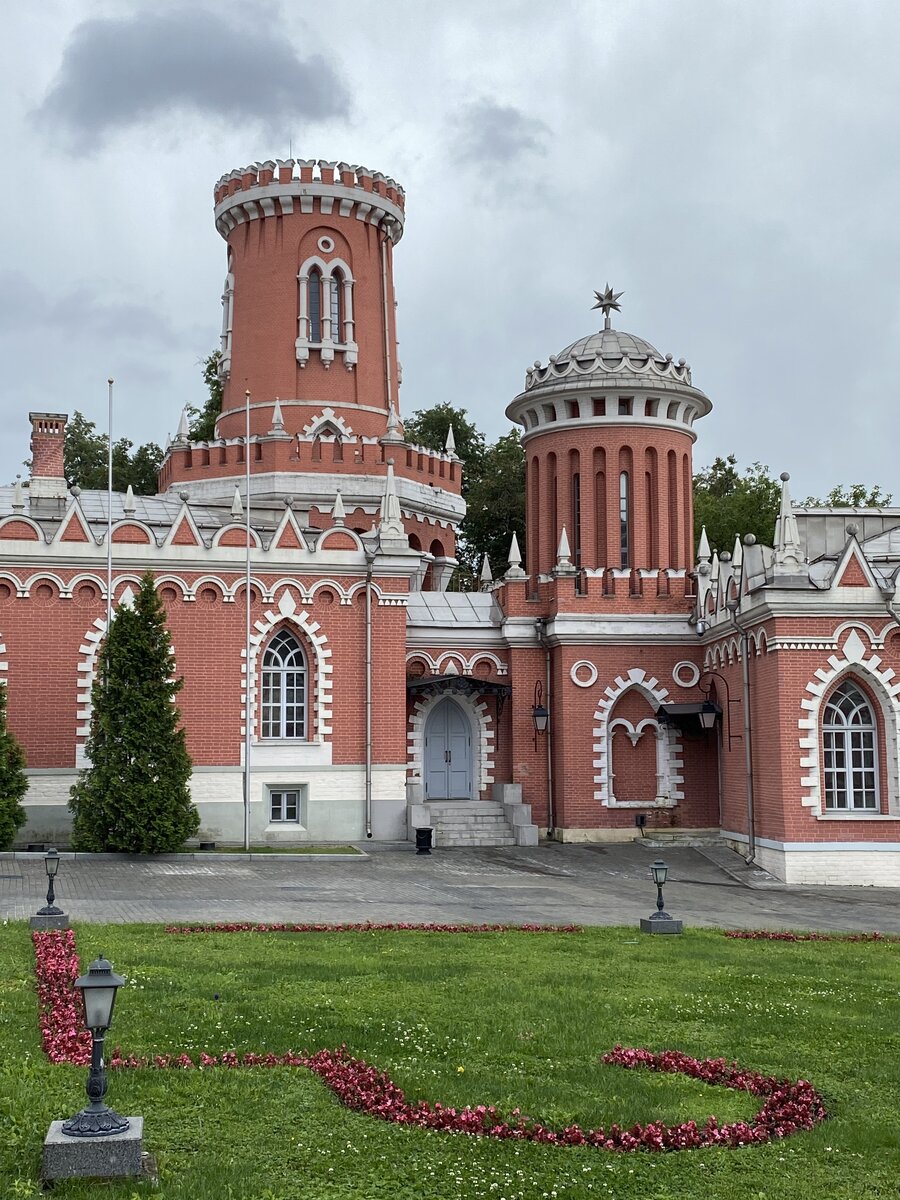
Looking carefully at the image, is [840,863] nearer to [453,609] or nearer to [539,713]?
[539,713]

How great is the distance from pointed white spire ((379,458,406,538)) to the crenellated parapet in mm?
11593

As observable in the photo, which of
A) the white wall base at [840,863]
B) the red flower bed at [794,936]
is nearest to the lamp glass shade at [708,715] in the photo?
the white wall base at [840,863]

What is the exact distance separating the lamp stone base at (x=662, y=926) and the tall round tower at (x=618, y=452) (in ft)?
54.9

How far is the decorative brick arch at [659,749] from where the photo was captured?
105 ft

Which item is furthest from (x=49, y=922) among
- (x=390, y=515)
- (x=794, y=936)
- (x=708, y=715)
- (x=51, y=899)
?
(x=708, y=715)

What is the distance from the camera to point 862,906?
74.3 ft

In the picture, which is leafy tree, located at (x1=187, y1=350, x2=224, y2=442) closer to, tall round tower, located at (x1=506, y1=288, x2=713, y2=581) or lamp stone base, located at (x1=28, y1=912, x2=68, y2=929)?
tall round tower, located at (x1=506, y1=288, x2=713, y2=581)

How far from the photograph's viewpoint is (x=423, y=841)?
28.5 m

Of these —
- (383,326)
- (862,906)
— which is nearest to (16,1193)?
(862,906)

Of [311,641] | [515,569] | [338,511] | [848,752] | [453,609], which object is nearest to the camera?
[848,752]

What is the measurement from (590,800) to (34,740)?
1268 centimetres

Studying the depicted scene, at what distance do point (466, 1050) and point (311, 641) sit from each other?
20.1 metres

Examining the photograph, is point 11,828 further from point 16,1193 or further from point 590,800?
point 16,1193

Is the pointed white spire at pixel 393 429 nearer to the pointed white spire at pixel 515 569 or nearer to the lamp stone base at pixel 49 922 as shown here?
the pointed white spire at pixel 515 569
